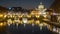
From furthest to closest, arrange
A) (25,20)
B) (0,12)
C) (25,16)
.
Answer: (25,16) → (25,20) → (0,12)

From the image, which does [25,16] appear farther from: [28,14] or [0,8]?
[0,8]

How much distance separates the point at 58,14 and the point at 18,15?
53.7 ft

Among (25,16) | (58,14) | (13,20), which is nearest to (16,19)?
(13,20)

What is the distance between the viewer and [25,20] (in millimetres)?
32500

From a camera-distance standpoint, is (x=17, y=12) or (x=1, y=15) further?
(x=17, y=12)

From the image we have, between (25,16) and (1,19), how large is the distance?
27.2 feet

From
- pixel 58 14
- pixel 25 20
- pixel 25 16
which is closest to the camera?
pixel 58 14

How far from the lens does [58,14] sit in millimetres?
21875

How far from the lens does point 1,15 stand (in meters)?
28.8

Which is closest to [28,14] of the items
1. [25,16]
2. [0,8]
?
[25,16]

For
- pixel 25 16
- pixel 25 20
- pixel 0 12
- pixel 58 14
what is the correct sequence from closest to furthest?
pixel 58 14 → pixel 0 12 → pixel 25 20 → pixel 25 16

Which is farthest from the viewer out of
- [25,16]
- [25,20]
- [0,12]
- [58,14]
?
[25,16]

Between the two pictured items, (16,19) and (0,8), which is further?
(16,19)

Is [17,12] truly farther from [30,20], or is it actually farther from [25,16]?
[30,20]
